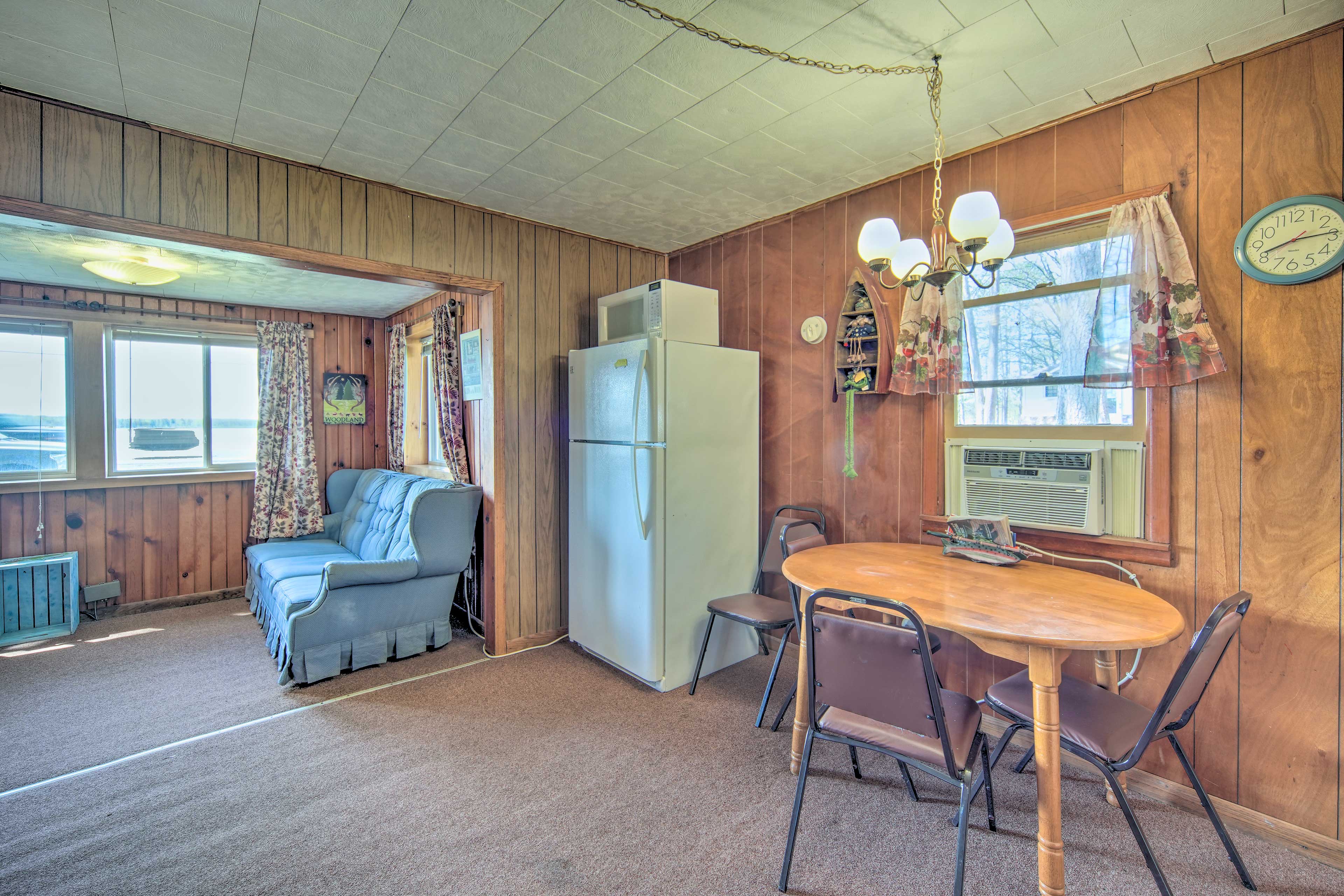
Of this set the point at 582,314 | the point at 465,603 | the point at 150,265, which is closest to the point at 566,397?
the point at 582,314

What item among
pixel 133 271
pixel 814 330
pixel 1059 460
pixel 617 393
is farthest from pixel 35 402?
pixel 1059 460

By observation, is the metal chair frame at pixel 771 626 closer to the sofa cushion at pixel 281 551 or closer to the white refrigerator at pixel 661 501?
the white refrigerator at pixel 661 501

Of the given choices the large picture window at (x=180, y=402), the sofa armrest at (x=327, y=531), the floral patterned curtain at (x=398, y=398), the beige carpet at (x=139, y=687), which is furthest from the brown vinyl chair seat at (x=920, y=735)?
the large picture window at (x=180, y=402)

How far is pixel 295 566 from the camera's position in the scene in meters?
3.62

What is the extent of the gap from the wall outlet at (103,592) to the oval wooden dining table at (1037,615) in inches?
189

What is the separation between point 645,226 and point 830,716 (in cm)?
280

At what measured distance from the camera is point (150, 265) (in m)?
3.25

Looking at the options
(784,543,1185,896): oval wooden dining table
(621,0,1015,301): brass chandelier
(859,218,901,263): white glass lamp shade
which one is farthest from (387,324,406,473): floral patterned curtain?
(859,218,901,263): white glass lamp shade

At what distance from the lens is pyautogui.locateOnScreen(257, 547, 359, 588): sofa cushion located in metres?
3.48

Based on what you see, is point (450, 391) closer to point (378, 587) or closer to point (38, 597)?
point (378, 587)

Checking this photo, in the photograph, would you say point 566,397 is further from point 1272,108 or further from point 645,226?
point 1272,108

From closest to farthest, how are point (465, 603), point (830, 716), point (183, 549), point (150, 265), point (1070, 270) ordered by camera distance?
point (830, 716) → point (1070, 270) → point (150, 265) → point (465, 603) → point (183, 549)

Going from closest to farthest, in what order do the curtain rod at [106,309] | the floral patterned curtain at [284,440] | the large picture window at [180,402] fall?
the curtain rod at [106,309], the large picture window at [180,402], the floral patterned curtain at [284,440]

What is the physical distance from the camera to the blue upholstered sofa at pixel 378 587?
2.95m
